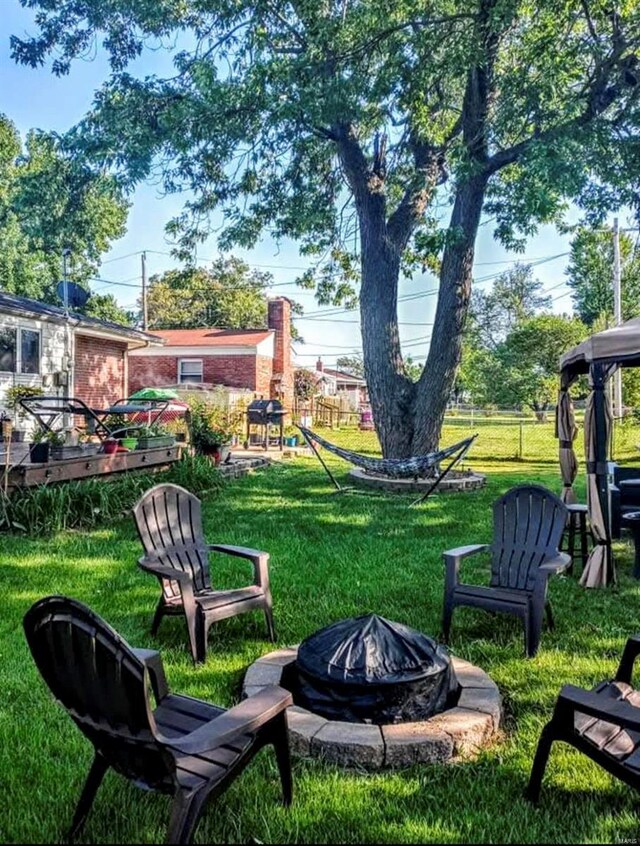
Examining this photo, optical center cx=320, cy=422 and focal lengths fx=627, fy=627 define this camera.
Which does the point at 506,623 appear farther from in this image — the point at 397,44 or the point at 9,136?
the point at 9,136

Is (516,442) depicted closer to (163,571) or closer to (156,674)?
(163,571)

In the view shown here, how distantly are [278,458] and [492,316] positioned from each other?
36.2m

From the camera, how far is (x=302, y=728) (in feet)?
8.39

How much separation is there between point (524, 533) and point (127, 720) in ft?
9.86

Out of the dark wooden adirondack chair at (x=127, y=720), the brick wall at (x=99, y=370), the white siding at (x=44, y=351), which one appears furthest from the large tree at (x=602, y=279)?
the dark wooden adirondack chair at (x=127, y=720)

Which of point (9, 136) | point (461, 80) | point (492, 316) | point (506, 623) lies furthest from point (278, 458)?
point (492, 316)

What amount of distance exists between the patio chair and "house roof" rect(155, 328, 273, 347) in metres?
18.5

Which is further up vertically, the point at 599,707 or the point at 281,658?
the point at 599,707

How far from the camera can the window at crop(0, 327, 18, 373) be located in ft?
39.9

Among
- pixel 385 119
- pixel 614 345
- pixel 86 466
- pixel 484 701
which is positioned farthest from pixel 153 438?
pixel 484 701

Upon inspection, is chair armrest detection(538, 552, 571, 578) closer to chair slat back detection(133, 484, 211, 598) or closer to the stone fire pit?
the stone fire pit

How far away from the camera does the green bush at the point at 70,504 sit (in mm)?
6477

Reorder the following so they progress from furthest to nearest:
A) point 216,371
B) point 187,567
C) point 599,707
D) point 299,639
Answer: point 216,371 → point 187,567 → point 299,639 → point 599,707

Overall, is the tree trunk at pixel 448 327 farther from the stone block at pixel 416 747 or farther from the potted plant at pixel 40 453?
the stone block at pixel 416 747
